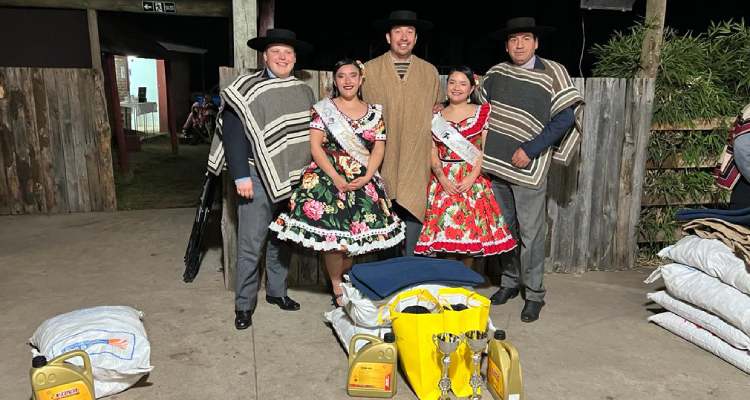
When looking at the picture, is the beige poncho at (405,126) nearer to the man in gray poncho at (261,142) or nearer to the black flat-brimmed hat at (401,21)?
the black flat-brimmed hat at (401,21)

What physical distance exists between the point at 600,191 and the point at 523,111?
1.42m

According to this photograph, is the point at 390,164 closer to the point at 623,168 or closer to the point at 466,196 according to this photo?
the point at 466,196

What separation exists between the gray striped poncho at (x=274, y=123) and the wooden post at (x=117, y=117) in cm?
572

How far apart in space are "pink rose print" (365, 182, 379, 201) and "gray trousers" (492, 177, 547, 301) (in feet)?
2.86

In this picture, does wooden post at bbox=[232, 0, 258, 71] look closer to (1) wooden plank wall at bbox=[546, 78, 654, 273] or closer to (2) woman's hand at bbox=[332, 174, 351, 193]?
(2) woman's hand at bbox=[332, 174, 351, 193]

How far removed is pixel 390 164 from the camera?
4027mm

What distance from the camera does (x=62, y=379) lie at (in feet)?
8.87

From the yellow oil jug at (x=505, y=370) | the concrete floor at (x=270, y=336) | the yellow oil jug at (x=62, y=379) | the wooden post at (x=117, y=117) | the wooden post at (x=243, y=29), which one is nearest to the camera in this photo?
the yellow oil jug at (x=62, y=379)

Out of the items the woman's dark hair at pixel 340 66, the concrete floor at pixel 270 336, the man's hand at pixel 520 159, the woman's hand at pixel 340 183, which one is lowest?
the concrete floor at pixel 270 336

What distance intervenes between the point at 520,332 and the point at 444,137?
4.36ft

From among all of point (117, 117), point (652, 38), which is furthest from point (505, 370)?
point (117, 117)

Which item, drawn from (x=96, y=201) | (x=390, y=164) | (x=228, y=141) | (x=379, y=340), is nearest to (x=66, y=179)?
(x=96, y=201)

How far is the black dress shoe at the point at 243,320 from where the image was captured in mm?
3900

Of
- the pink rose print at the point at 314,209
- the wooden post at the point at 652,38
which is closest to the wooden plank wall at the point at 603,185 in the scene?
the wooden post at the point at 652,38
